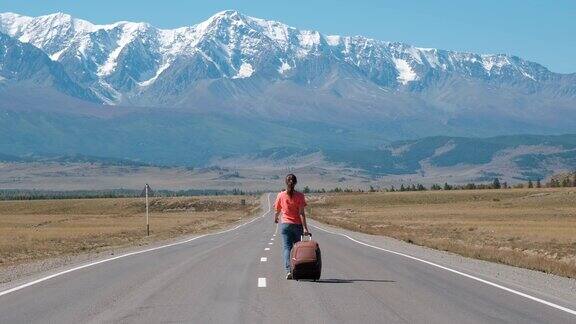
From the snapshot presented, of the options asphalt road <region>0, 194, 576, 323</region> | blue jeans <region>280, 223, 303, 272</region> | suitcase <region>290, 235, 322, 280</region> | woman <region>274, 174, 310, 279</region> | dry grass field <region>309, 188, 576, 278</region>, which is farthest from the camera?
dry grass field <region>309, 188, 576, 278</region>

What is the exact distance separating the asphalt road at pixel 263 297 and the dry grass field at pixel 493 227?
6.08 metres

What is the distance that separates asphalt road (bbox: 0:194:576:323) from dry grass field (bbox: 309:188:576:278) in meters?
6.08

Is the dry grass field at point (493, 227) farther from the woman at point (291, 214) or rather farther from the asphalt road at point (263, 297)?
the woman at point (291, 214)

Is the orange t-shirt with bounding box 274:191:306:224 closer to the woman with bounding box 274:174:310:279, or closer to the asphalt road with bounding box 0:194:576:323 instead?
the woman with bounding box 274:174:310:279

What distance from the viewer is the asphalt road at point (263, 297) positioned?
630 inches

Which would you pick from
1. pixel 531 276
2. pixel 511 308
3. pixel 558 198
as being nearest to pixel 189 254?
pixel 531 276

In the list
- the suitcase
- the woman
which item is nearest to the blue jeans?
the woman

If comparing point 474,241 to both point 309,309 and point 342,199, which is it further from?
point 342,199

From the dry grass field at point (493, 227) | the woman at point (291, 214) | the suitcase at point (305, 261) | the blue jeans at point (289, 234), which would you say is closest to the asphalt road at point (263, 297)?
the suitcase at point (305, 261)

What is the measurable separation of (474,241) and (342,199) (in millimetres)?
105209

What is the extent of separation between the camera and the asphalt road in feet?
52.5

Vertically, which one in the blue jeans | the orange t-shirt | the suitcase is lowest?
the suitcase

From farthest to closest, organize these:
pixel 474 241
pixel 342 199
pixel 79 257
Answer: pixel 342 199 → pixel 474 241 → pixel 79 257

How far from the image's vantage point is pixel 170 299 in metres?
18.3
